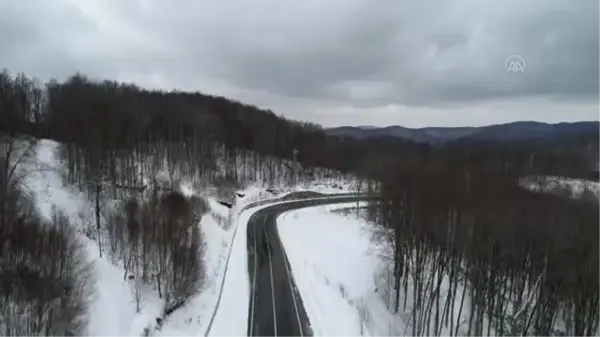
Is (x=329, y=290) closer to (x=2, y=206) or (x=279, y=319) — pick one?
(x=279, y=319)

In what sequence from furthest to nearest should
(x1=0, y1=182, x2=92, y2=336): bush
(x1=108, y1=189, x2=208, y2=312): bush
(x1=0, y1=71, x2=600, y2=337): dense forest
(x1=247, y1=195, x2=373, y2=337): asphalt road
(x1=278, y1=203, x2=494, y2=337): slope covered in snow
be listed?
(x1=108, y1=189, x2=208, y2=312): bush, (x1=278, y1=203, x2=494, y2=337): slope covered in snow, (x1=247, y1=195, x2=373, y2=337): asphalt road, (x1=0, y1=71, x2=600, y2=337): dense forest, (x1=0, y1=182, x2=92, y2=336): bush

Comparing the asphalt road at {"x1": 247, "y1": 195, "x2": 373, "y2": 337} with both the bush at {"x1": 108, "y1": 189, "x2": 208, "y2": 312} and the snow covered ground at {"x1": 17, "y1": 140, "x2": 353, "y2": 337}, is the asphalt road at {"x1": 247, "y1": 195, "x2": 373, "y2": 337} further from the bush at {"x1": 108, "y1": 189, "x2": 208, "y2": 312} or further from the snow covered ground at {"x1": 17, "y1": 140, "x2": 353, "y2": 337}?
the bush at {"x1": 108, "y1": 189, "x2": 208, "y2": 312}

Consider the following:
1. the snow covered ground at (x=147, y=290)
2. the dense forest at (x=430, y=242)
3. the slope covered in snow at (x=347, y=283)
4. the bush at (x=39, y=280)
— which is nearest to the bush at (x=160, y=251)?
the dense forest at (x=430, y=242)

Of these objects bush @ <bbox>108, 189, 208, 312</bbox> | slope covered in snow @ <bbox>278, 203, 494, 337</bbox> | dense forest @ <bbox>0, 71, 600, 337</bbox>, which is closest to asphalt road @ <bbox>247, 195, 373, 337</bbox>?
slope covered in snow @ <bbox>278, 203, 494, 337</bbox>

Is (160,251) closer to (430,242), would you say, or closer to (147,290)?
(147,290)

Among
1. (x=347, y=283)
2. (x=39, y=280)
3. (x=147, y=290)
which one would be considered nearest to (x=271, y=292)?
(x=347, y=283)

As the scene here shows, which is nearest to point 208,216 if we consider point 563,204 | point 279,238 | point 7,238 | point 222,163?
point 279,238

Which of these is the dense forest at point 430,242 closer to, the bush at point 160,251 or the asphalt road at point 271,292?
the bush at point 160,251
